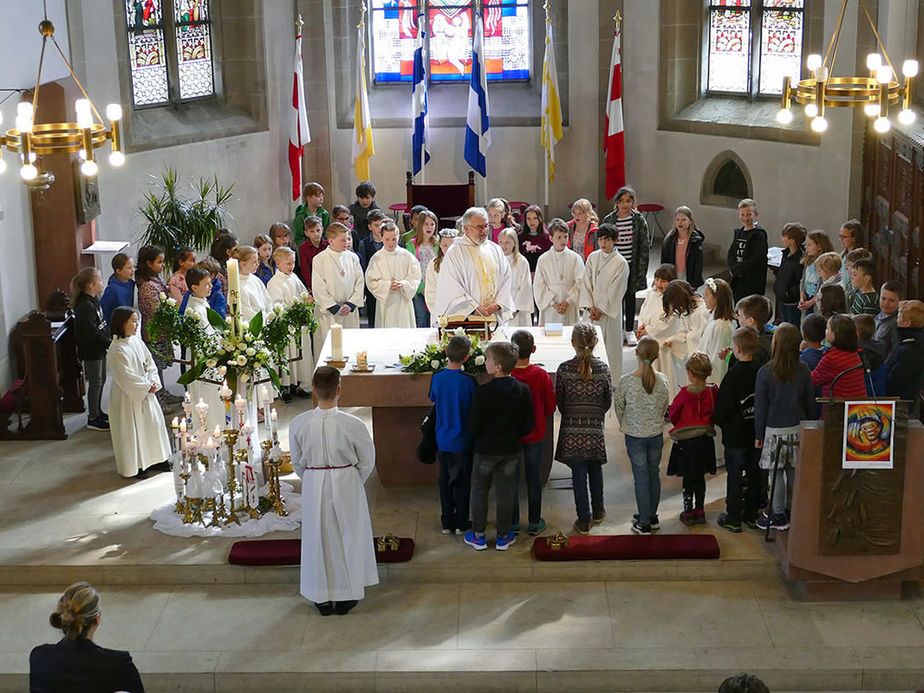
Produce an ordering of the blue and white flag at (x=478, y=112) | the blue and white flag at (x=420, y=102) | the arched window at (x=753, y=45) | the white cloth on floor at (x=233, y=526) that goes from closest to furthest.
→ the white cloth on floor at (x=233, y=526) → the arched window at (x=753, y=45) → the blue and white flag at (x=478, y=112) → the blue and white flag at (x=420, y=102)

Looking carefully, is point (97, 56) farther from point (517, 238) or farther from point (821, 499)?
point (821, 499)

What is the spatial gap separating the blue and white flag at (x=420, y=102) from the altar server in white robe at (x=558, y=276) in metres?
5.26

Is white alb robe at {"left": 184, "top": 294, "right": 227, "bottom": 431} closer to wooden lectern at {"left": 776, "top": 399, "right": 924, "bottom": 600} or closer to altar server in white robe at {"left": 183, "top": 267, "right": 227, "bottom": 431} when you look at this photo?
altar server in white robe at {"left": 183, "top": 267, "right": 227, "bottom": 431}

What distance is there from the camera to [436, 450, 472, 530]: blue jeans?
8.40 metres

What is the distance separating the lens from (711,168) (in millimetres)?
16172

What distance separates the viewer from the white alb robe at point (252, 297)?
35.6ft

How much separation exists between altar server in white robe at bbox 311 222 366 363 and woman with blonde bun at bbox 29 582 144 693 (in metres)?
6.29

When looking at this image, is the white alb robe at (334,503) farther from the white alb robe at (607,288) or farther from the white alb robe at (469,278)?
the white alb robe at (607,288)

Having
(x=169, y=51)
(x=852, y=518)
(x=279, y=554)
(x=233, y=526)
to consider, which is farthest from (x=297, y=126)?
(x=852, y=518)

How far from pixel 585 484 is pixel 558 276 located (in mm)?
3292

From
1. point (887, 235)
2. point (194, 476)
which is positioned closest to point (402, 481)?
point (194, 476)

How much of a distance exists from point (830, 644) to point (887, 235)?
6578 mm

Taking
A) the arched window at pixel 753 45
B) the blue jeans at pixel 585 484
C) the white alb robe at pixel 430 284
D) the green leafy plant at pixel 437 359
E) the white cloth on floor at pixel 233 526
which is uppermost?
the arched window at pixel 753 45

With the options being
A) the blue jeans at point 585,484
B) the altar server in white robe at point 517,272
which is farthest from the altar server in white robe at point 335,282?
the blue jeans at point 585,484
